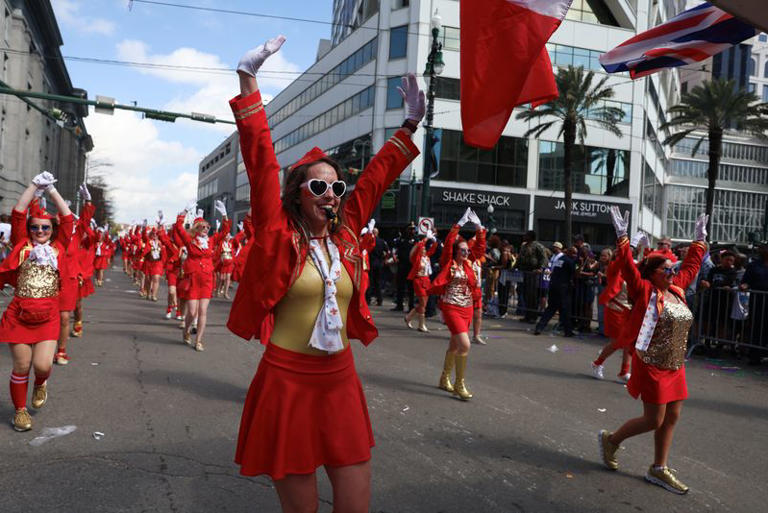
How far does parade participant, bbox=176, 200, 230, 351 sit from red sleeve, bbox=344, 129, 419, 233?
6.81 m

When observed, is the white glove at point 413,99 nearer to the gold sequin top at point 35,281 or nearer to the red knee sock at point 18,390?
the gold sequin top at point 35,281

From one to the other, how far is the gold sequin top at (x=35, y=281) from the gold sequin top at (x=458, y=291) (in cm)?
414

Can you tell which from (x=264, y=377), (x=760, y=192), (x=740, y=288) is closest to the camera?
(x=264, y=377)

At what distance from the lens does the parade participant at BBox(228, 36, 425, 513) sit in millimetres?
2602

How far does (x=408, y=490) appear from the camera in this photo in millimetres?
4301

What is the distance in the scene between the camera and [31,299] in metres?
5.47

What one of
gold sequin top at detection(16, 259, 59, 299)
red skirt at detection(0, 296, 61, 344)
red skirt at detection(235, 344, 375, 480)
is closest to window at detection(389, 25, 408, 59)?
gold sequin top at detection(16, 259, 59, 299)

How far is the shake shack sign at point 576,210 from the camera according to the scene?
1476 inches

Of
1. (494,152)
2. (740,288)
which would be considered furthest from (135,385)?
(494,152)

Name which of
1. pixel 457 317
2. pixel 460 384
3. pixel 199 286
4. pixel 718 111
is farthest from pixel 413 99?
pixel 718 111

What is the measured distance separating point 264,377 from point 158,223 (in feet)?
33.4

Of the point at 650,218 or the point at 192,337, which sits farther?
the point at 650,218

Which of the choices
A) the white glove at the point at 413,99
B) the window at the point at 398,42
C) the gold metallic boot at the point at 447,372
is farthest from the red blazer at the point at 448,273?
the window at the point at 398,42

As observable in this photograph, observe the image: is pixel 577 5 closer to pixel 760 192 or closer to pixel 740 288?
pixel 740 288
